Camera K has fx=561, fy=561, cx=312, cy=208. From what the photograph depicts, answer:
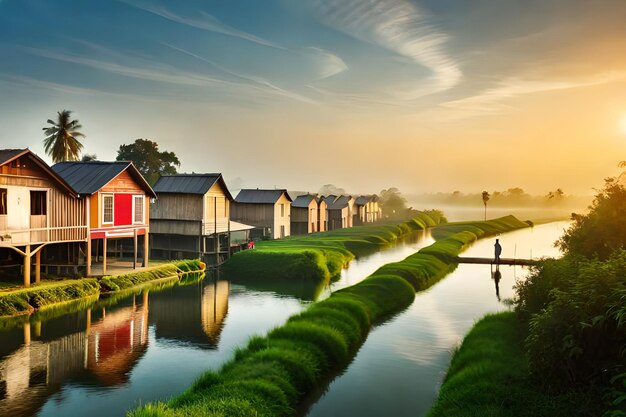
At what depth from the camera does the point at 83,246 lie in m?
46.9

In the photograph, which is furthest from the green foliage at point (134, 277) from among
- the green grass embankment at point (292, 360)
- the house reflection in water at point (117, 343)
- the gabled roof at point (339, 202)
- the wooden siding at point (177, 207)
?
the gabled roof at point (339, 202)

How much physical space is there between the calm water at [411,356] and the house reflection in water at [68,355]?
30.5 feet

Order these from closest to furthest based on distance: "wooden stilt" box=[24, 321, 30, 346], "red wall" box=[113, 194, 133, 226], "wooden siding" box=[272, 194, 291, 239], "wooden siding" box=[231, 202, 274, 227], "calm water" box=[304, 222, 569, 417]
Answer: "calm water" box=[304, 222, 569, 417], "wooden stilt" box=[24, 321, 30, 346], "red wall" box=[113, 194, 133, 226], "wooden siding" box=[231, 202, 274, 227], "wooden siding" box=[272, 194, 291, 239]

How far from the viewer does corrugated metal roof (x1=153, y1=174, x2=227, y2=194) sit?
5750 cm

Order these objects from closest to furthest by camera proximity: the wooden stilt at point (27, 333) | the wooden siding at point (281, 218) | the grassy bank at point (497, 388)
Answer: the grassy bank at point (497, 388) → the wooden stilt at point (27, 333) → the wooden siding at point (281, 218)

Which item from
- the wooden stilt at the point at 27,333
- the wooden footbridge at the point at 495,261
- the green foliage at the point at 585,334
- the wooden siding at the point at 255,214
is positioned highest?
the wooden siding at the point at 255,214

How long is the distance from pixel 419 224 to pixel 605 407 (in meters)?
113

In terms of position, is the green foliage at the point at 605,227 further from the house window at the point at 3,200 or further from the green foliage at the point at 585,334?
the house window at the point at 3,200

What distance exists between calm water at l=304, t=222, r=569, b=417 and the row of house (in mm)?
23432

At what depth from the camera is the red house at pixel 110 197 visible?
43.7 metres

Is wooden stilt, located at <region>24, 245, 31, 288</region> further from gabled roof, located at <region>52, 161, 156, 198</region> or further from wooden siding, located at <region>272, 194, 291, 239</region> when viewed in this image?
wooden siding, located at <region>272, 194, 291, 239</region>

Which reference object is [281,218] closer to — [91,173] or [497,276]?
[497,276]

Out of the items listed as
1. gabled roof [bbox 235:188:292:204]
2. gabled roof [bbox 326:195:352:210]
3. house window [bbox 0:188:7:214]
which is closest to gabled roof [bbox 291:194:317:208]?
gabled roof [bbox 235:188:292:204]

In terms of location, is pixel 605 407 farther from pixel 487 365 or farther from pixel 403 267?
pixel 403 267
